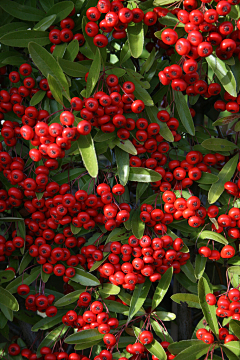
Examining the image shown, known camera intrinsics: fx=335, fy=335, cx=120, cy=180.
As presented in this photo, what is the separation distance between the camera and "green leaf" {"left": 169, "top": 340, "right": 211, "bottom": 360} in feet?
4.92

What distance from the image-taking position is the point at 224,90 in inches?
67.2

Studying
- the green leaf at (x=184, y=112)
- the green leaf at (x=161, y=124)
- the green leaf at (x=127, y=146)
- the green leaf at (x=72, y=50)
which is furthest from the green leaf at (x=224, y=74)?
the green leaf at (x=72, y=50)

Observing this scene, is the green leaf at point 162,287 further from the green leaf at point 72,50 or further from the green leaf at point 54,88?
the green leaf at point 72,50

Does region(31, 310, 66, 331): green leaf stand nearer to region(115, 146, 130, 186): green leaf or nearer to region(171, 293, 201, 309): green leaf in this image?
region(171, 293, 201, 309): green leaf

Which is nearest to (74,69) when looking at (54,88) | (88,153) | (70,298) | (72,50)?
(72,50)

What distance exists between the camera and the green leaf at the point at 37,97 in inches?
63.4

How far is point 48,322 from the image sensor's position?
5.80 ft

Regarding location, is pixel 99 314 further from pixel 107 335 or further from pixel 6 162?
pixel 6 162

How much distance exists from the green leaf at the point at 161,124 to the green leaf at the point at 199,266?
0.63 metres

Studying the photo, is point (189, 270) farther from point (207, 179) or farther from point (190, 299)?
point (207, 179)

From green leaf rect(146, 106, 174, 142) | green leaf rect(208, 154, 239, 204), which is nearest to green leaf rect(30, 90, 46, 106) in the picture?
green leaf rect(146, 106, 174, 142)

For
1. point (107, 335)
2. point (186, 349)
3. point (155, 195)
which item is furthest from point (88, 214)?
point (186, 349)

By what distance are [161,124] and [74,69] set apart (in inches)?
19.2

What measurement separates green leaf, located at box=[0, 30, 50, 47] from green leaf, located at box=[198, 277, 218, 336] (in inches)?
55.0
